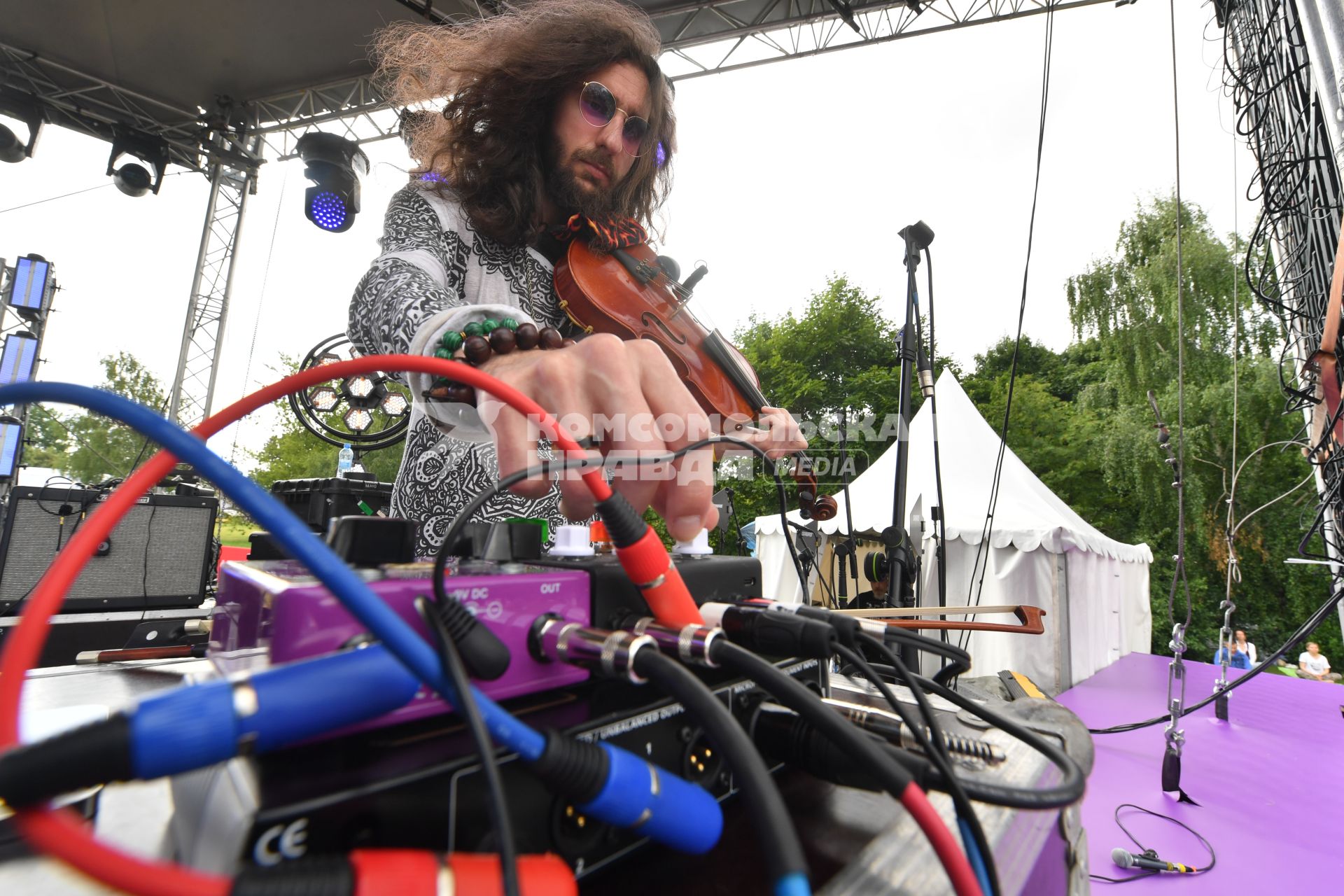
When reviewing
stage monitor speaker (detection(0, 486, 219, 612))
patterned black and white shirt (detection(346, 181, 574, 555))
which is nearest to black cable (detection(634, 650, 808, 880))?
patterned black and white shirt (detection(346, 181, 574, 555))

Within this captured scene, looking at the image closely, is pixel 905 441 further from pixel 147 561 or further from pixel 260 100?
pixel 260 100

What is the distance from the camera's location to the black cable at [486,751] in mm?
193

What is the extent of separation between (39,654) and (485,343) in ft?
0.99

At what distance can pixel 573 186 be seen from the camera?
0.94 m

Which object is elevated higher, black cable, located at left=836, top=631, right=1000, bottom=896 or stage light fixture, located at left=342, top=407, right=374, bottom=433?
stage light fixture, located at left=342, top=407, right=374, bottom=433

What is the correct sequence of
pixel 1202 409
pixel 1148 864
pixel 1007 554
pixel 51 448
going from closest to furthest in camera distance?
1. pixel 1148 864
2. pixel 1007 554
3. pixel 1202 409
4. pixel 51 448

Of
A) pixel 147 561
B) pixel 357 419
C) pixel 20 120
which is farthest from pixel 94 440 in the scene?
pixel 147 561

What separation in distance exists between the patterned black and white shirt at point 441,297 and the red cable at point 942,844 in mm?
510

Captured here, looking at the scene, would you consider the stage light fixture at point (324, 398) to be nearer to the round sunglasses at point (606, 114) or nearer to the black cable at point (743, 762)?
the round sunglasses at point (606, 114)

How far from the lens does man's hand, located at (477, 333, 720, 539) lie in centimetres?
44

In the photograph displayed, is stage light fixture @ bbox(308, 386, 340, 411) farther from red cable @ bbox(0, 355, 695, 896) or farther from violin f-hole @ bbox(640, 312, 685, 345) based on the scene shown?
red cable @ bbox(0, 355, 695, 896)

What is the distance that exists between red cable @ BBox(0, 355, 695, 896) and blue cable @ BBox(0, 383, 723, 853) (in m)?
0.02

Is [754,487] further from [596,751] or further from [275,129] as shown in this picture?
[596,751]

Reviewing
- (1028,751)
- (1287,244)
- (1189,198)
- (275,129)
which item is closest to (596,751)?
(1028,751)
